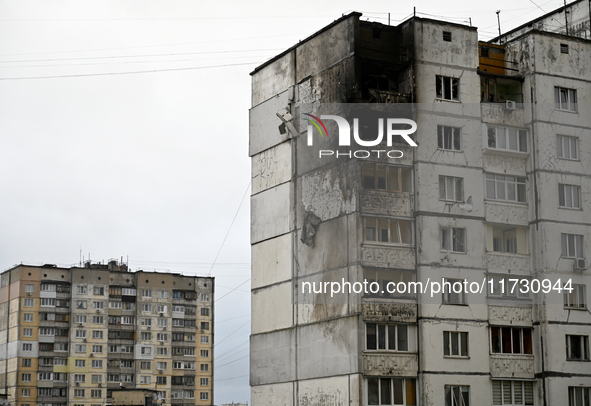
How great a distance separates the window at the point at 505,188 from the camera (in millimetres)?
46438

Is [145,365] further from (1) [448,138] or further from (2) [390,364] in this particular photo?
(1) [448,138]

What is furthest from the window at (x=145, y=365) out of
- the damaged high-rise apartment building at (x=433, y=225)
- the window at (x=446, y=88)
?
the window at (x=446, y=88)

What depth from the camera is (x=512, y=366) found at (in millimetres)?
44312

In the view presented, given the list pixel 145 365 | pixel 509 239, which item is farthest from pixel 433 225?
pixel 145 365

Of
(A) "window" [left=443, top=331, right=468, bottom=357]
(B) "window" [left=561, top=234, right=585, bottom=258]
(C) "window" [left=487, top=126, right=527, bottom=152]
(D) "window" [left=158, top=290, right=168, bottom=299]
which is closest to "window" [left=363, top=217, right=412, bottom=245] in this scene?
(A) "window" [left=443, top=331, right=468, bottom=357]

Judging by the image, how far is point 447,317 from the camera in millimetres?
43281

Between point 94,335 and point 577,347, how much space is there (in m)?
73.3

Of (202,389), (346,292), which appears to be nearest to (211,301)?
(202,389)

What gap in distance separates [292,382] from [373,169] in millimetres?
11654

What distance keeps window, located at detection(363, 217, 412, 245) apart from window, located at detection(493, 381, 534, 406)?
8.26m

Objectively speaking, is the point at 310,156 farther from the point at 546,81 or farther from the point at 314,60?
the point at 546,81

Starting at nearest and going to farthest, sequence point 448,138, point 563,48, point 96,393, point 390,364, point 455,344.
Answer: point 390,364 < point 455,344 < point 448,138 < point 563,48 < point 96,393

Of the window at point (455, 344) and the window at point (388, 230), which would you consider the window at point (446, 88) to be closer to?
the window at point (388, 230)

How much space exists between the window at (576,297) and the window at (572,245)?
63.3 inches
